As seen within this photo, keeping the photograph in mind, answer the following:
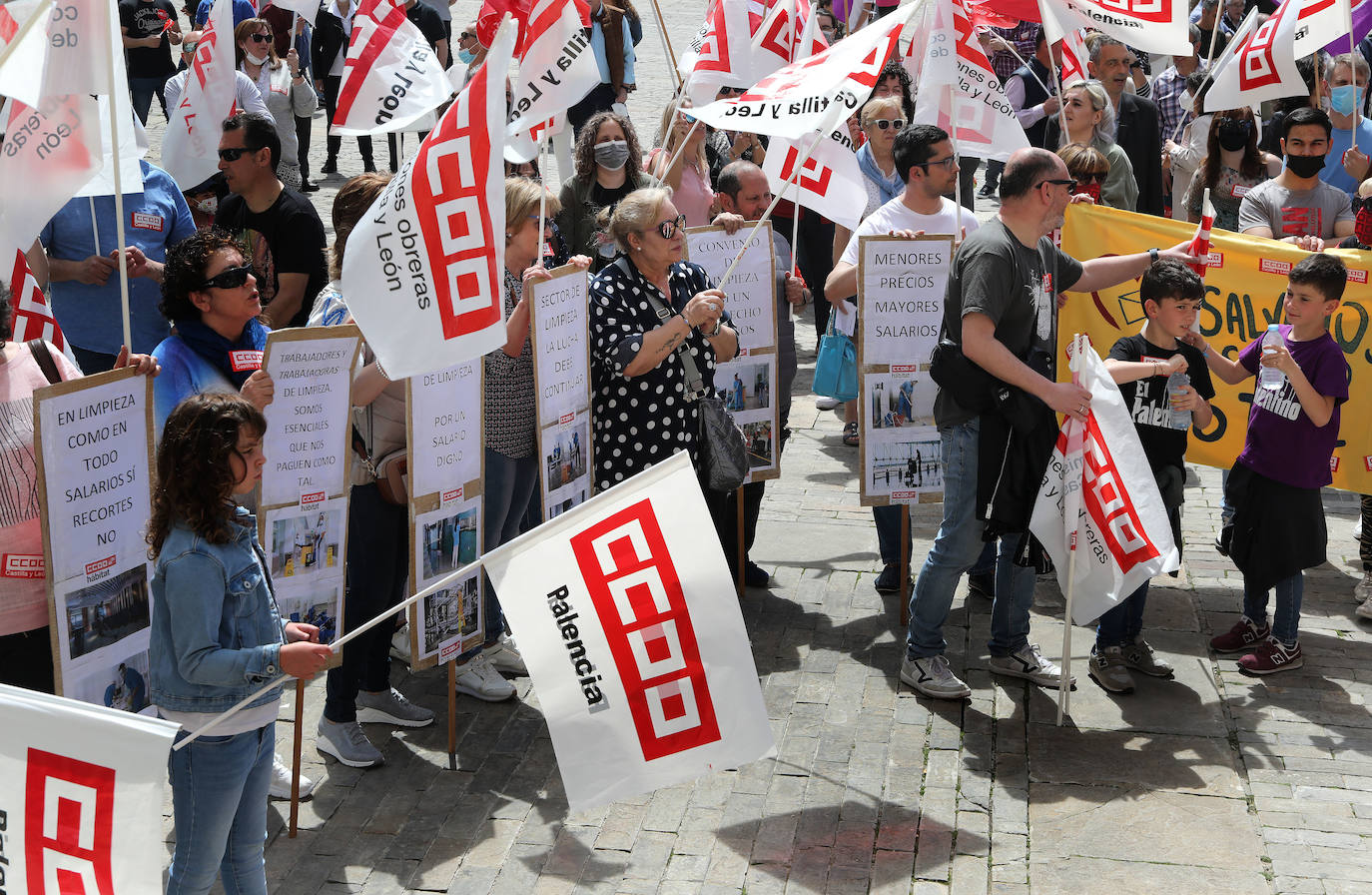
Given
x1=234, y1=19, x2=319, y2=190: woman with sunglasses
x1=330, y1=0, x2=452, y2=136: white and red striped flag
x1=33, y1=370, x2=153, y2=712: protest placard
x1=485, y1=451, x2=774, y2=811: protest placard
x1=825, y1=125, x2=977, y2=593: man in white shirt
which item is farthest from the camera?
x1=234, y1=19, x2=319, y2=190: woman with sunglasses

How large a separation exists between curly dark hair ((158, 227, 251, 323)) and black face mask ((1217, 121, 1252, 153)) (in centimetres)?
696

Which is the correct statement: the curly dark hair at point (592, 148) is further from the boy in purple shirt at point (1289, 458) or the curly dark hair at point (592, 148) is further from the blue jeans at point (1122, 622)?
the blue jeans at point (1122, 622)

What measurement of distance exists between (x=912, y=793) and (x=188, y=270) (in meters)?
3.13

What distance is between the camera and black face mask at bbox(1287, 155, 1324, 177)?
7.65m

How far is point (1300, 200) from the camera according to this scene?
775 centimetres

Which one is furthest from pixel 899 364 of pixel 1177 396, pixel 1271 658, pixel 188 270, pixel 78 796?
pixel 78 796

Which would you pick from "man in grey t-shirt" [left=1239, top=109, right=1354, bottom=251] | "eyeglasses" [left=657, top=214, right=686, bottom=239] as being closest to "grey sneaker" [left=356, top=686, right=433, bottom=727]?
"eyeglasses" [left=657, top=214, right=686, bottom=239]

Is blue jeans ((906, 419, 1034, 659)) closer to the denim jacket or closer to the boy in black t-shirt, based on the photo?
the boy in black t-shirt

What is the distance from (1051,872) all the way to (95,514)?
10.7 feet

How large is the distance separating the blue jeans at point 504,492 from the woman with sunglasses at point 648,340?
0.33 metres

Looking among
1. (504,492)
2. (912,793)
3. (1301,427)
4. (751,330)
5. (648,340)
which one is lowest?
(912,793)

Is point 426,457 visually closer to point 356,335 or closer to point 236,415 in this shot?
point 356,335

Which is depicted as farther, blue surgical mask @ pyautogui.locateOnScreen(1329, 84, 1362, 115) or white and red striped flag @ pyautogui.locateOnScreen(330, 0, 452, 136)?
blue surgical mask @ pyautogui.locateOnScreen(1329, 84, 1362, 115)

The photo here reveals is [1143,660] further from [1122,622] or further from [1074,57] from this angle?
[1074,57]
